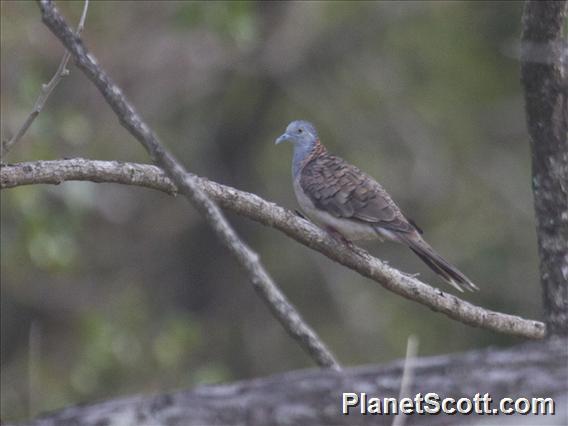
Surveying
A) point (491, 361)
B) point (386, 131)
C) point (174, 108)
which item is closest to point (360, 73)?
point (386, 131)

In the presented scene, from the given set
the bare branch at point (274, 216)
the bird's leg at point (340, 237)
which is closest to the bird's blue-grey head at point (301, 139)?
the bird's leg at point (340, 237)

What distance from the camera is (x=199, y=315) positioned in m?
12.6

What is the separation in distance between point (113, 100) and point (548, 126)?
1621 millimetres

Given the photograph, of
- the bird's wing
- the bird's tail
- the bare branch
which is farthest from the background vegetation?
the bare branch

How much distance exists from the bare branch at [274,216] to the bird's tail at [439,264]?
1.35 feet

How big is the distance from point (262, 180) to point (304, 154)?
5.19m

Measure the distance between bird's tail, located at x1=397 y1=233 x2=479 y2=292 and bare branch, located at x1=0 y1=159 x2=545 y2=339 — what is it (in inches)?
16.2

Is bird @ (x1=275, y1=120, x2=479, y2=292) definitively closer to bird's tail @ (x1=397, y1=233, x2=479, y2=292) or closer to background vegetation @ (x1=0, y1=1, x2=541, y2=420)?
bird's tail @ (x1=397, y1=233, x2=479, y2=292)

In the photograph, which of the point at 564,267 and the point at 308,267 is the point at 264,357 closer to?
the point at 308,267

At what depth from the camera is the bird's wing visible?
19.0 ft

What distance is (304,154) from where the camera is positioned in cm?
695

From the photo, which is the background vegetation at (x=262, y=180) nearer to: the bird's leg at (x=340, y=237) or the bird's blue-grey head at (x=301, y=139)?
the bird's blue-grey head at (x=301, y=139)

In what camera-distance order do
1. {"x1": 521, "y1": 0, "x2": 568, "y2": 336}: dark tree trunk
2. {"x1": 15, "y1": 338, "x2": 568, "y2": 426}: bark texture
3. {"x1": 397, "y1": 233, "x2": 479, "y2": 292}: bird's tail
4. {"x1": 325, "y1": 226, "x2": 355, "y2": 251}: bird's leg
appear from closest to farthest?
{"x1": 15, "y1": 338, "x2": 568, "y2": 426}: bark texture < {"x1": 521, "y1": 0, "x2": 568, "y2": 336}: dark tree trunk < {"x1": 325, "y1": 226, "x2": 355, "y2": 251}: bird's leg < {"x1": 397, "y1": 233, "x2": 479, "y2": 292}: bird's tail

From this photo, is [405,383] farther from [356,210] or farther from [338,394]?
[356,210]
